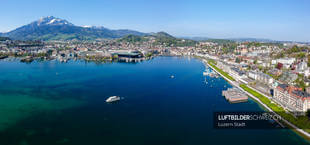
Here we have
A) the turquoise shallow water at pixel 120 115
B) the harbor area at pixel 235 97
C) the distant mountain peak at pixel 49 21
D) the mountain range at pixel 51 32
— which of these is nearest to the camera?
the turquoise shallow water at pixel 120 115

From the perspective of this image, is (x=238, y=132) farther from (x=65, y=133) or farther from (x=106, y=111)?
(x=65, y=133)

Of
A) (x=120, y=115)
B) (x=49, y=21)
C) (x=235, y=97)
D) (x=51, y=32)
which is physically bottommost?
(x=120, y=115)

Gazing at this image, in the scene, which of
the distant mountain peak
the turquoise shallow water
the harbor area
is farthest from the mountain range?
the harbor area

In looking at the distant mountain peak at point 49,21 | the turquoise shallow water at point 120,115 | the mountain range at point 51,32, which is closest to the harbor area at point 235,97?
the turquoise shallow water at point 120,115

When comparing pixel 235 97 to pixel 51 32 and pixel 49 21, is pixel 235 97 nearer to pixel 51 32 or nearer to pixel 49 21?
pixel 51 32

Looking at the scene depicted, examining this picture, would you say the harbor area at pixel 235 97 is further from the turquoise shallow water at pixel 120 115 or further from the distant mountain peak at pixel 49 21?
the distant mountain peak at pixel 49 21

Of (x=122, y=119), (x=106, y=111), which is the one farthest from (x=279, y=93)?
(x=106, y=111)

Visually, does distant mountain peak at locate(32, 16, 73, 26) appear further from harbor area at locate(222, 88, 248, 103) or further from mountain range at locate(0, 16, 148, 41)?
harbor area at locate(222, 88, 248, 103)

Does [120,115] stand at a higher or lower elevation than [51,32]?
lower

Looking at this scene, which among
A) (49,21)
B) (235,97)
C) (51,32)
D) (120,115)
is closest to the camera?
(120,115)

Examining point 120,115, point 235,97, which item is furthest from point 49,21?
point 235,97
